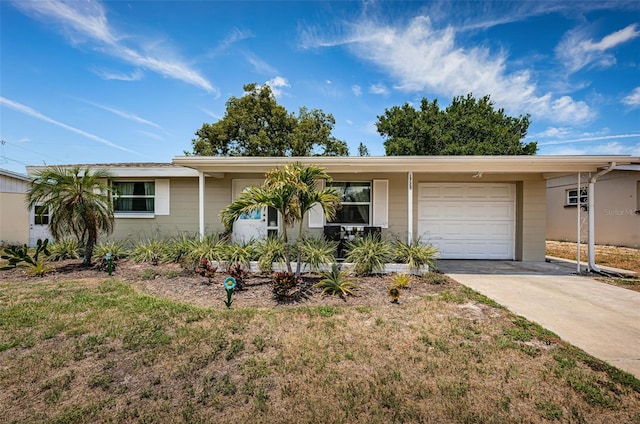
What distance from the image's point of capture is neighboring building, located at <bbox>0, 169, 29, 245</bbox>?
11906mm

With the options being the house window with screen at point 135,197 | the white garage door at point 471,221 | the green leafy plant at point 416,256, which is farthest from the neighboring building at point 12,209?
the white garage door at point 471,221

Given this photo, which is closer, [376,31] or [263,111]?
[376,31]

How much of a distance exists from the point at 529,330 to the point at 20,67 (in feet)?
47.1

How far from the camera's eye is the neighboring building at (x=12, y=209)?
469 inches

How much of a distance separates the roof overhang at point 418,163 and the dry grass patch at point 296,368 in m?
3.73

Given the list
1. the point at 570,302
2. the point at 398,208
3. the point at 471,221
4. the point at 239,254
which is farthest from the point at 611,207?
the point at 239,254

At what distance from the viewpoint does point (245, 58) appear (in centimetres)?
1123

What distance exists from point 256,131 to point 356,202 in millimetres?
13376

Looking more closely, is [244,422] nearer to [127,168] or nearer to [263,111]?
[127,168]

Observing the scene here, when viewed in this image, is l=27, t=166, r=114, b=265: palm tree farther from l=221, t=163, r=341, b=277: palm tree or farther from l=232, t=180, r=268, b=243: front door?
l=221, t=163, r=341, b=277: palm tree

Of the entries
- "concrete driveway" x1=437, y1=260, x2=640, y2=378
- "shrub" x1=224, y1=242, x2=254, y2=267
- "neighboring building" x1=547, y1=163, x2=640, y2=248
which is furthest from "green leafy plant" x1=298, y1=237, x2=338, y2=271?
"neighboring building" x1=547, y1=163, x2=640, y2=248

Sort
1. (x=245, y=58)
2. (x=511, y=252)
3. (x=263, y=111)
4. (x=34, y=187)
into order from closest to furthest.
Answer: (x=34, y=187)
(x=511, y=252)
(x=245, y=58)
(x=263, y=111)

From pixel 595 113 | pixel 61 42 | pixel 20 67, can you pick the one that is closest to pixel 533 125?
pixel 595 113

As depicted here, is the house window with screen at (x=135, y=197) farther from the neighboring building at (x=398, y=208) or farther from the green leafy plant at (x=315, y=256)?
the green leafy plant at (x=315, y=256)
